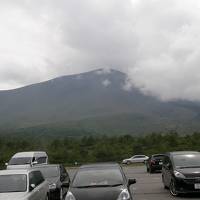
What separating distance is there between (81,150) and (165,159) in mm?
65161

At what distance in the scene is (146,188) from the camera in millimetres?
22594

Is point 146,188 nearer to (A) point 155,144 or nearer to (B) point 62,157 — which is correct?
(B) point 62,157

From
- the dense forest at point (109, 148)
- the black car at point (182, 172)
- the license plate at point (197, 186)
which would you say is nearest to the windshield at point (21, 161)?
the black car at point (182, 172)

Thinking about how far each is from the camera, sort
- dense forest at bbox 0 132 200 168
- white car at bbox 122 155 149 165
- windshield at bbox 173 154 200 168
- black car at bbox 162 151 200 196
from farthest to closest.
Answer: dense forest at bbox 0 132 200 168 → white car at bbox 122 155 149 165 → windshield at bbox 173 154 200 168 → black car at bbox 162 151 200 196

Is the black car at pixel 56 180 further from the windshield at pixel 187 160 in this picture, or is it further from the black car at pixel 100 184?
the windshield at pixel 187 160

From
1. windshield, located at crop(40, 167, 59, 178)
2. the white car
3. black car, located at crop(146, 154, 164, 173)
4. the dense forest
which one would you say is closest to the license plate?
windshield, located at crop(40, 167, 59, 178)

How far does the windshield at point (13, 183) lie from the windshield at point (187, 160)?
7308 millimetres

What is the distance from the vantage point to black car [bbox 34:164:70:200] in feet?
56.4

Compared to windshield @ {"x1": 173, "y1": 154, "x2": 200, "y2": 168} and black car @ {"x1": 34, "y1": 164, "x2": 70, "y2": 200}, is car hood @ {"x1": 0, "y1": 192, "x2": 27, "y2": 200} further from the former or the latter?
windshield @ {"x1": 173, "y1": 154, "x2": 200, "y2": 168}

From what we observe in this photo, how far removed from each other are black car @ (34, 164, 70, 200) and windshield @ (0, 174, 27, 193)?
9.92 feet

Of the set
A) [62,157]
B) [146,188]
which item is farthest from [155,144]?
[146,188]

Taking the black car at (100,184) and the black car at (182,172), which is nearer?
the black car at (100,184)

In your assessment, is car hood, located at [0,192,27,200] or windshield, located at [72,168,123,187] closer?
car hood, located at [0,192,27,200]

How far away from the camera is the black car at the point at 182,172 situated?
17.5 m
